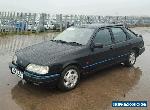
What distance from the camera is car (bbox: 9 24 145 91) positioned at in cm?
546

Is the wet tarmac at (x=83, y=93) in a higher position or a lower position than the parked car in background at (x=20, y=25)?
lower

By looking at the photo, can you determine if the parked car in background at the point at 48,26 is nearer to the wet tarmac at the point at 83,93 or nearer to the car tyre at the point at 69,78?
A: the wet tarmac at the point at 83,93

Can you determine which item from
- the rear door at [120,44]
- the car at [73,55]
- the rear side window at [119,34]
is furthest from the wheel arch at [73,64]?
the rear side window at [119,34]

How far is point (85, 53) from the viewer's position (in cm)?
617

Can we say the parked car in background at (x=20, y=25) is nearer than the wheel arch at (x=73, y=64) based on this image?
No

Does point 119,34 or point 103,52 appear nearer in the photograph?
point 103,52

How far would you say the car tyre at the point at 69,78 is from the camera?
5.66 metres

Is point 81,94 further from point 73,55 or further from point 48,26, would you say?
point 48,26

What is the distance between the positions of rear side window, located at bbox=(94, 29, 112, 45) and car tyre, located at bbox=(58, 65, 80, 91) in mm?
1115

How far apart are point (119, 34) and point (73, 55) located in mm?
2220

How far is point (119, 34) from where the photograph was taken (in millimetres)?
7531

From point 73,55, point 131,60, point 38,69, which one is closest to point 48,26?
point 131,60

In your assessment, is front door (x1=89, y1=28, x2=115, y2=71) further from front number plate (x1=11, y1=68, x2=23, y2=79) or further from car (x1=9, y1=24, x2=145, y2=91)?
front number plate (x1=11, y1=68, x2=23, y2=79)

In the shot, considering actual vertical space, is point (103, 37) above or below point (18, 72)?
above
